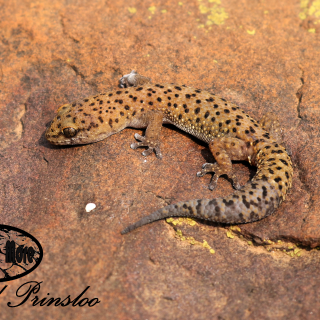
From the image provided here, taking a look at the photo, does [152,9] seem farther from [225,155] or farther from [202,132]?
[225,155]

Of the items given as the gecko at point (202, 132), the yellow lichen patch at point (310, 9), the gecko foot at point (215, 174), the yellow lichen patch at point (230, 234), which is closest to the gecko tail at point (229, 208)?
the gecko at point (202, 132)

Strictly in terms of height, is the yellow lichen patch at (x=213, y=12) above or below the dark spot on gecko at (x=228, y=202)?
above

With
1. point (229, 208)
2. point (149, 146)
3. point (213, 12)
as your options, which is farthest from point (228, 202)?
point (213, 12)

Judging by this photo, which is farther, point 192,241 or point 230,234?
point 230,234

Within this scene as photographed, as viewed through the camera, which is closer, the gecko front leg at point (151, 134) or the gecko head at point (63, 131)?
the gecko head at point (63, 131)

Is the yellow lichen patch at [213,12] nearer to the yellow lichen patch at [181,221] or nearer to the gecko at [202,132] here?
the gecko at [202,132]

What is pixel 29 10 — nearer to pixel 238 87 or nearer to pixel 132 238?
pixel 238 87

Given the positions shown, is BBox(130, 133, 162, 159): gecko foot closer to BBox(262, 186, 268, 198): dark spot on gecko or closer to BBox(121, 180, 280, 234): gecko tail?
BBox(121, 180, 280, 234): gecko tail

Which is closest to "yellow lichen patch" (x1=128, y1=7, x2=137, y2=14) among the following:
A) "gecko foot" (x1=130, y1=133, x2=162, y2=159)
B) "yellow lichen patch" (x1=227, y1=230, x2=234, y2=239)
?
"gecko foot" (x1=130, y1=133, x2=162, y2=159)
